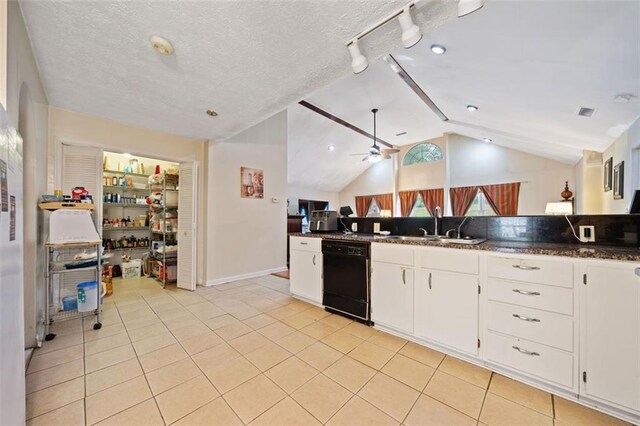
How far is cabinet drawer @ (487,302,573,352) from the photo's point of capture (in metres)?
1.57

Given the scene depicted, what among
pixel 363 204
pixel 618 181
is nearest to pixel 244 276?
pixel 618 181

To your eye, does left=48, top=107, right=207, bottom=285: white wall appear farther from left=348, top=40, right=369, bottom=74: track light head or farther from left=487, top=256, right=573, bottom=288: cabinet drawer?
left=487, top=256, right=573, bottom=288: cabinet drawer

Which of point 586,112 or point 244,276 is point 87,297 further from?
point 586,112

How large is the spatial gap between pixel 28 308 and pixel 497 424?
3711 mm

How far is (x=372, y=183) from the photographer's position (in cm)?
1029

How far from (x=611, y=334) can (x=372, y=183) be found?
9095mm

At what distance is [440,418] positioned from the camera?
56.2 inches

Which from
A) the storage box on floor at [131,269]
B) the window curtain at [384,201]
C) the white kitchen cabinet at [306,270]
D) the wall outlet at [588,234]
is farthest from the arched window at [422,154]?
the storage box on floor at [131,269]

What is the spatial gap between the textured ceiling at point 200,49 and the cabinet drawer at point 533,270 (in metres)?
1.78

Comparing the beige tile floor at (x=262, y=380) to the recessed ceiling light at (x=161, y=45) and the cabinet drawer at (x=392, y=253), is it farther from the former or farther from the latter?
the recessed ceiling light at (x=161, y=45)

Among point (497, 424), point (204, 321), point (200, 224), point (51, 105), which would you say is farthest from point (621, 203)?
point (51, 105)

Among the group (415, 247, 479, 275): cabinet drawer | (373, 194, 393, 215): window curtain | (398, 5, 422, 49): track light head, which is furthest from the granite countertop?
(373, 194, 393, 215): window curtain

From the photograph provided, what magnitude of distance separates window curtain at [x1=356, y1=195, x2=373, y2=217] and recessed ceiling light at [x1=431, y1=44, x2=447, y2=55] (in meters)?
7.48

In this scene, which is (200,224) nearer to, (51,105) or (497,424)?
(51,105)
